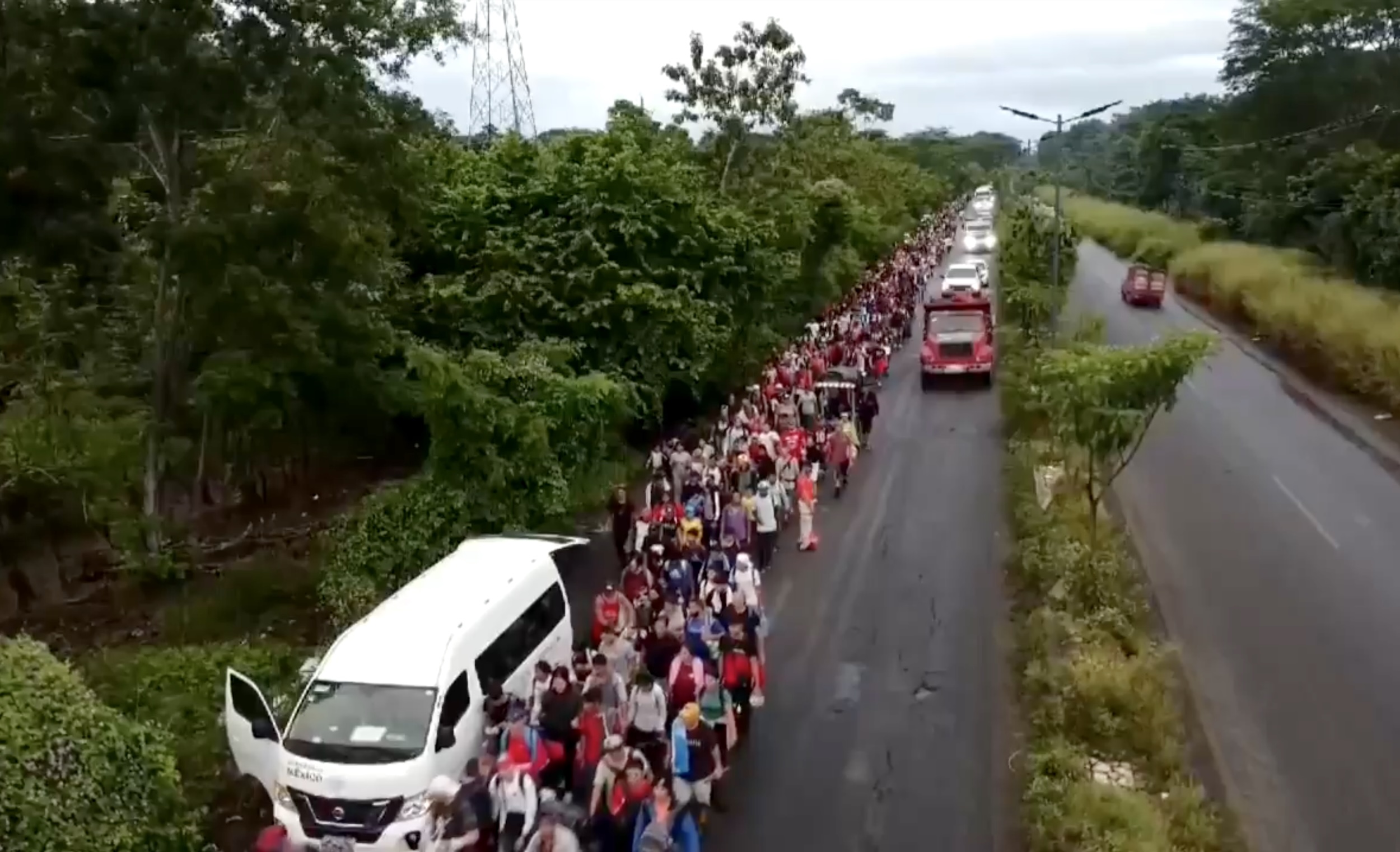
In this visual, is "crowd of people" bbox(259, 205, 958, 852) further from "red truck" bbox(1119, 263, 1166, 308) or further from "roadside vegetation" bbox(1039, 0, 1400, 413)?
"red truck" bbox(1119, 263, 1166, 308)

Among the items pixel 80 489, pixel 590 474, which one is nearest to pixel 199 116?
pixel 80 489

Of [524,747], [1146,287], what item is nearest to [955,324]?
[1146,287]

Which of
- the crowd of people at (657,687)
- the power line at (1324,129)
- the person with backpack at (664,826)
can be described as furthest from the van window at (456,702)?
the power line at (1324,129)

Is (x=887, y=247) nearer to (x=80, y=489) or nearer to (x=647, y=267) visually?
(x=647, y=267)

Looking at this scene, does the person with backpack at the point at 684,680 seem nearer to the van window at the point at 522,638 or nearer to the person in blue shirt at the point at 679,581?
the van window at the point at 522,638

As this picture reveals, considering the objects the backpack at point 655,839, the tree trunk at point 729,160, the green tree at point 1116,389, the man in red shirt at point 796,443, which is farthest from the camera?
the tree trunk at point 729,160

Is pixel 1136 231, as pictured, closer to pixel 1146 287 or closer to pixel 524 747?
pixel 1146 287
